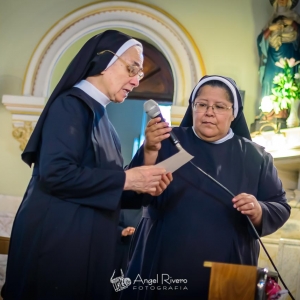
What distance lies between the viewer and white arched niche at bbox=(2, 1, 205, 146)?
235 inches

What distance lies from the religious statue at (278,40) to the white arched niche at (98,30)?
731 mm

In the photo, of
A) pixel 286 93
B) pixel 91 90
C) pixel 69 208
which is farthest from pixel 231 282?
pixel 286 93

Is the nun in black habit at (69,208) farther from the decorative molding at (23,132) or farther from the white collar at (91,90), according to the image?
the decorative molding at (23,132)

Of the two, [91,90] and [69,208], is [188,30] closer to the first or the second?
[91,90]

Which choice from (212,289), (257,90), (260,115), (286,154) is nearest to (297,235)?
(286,154)

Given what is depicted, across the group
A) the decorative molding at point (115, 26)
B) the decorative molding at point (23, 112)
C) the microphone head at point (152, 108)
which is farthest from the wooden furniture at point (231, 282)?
the decorative molding at point (23, 112)

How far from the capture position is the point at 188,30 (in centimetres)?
605

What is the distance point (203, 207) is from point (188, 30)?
3.87 m

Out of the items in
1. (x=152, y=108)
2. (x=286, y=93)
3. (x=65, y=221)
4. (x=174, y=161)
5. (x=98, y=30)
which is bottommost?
(x=65, y=221)

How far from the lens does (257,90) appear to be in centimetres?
588

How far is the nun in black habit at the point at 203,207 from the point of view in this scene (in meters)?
2.47

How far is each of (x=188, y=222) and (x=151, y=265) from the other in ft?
0.86

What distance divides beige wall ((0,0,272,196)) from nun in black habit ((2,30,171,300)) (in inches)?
153

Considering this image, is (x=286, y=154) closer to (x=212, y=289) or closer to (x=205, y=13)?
(x=205, y=13)
